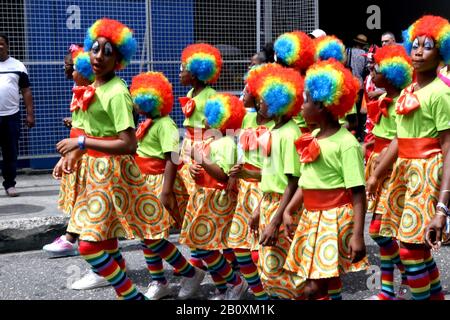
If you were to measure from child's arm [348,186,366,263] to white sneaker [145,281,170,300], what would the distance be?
6.44 ft

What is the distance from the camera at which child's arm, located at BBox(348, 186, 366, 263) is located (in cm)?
394

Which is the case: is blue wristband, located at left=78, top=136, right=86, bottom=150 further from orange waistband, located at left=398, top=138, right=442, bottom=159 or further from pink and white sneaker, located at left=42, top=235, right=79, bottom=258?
pink and white sneaker, located at left=42, top=235, right=79, bottom=258

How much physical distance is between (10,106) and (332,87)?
5688mm

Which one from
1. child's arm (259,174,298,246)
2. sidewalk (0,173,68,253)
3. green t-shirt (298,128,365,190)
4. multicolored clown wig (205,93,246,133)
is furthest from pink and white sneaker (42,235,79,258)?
green t-shirt (298,128,365,190)

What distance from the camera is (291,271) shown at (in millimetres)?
4176

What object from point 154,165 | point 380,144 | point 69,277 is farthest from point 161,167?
point 380,144

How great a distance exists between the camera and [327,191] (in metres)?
4.10

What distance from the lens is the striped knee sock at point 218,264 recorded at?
534 cm

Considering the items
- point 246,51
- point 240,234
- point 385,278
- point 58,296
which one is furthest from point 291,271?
point 246,51

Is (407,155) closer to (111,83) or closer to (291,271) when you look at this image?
(291,271)

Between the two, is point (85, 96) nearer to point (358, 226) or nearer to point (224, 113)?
point (224, 113)

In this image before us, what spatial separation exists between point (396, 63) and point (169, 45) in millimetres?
5741

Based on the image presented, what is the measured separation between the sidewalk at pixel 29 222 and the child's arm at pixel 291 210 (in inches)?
147

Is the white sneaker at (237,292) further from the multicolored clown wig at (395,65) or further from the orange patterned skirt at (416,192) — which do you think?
the multicolored clown wig at (395,65)
